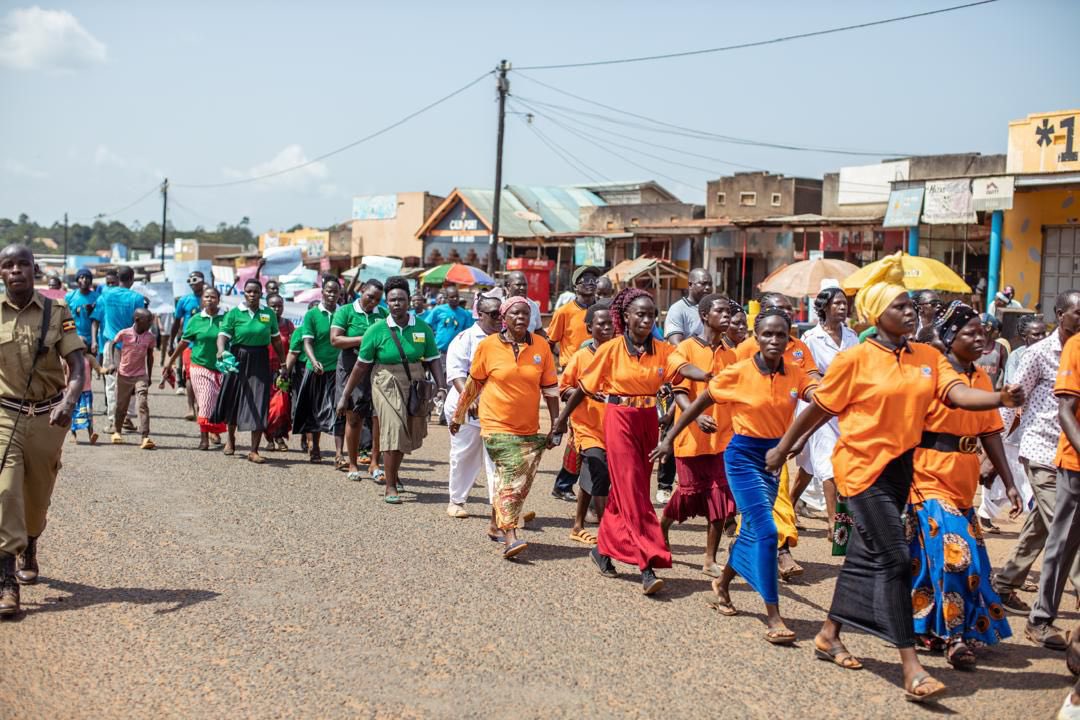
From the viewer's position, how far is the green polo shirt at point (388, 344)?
1010 cm

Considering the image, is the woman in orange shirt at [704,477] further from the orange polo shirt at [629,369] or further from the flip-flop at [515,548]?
the flip-flop at [515,548]

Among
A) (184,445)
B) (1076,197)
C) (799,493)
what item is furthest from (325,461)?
(1076,197)

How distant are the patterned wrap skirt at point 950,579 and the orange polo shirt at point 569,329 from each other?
17.6ft

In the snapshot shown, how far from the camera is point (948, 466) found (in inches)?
227

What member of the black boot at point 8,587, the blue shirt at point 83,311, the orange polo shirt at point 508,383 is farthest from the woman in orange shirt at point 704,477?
the blue shirt at point 83,311

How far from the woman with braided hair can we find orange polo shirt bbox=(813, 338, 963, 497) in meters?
1.55

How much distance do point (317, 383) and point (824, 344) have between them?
602 cm

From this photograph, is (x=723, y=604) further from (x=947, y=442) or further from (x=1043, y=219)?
(x=1043, y=219)

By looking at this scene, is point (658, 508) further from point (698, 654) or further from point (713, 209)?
point (713, 209)

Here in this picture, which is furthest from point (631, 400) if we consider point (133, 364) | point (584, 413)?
point (133, 364)

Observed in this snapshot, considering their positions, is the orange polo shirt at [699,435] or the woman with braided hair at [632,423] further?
the orange polo shirt at [699,435]

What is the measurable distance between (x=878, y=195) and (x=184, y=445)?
23.7 meters

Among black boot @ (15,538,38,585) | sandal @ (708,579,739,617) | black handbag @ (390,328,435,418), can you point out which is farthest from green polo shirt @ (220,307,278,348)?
sandal @ (708,579,739,617)

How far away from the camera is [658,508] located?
9922mm
